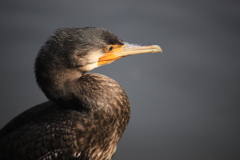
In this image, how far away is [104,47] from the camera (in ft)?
9.45

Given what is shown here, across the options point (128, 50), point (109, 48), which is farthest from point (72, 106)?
point (128, 50)

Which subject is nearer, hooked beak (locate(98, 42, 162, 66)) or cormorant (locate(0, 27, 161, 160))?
cormorant (locate(0, 27, 161, 160))

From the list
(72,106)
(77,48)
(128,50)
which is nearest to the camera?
(77,48)

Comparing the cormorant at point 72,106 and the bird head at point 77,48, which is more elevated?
the bird head at point 77,48

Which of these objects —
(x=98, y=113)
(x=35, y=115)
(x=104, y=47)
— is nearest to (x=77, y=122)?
(x=98, y=113)

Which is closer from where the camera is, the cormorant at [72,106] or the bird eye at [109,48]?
the cormorant at [72,106]

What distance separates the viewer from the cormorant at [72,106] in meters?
2.75

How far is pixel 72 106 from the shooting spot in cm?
288

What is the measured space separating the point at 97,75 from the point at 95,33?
0.46 metres

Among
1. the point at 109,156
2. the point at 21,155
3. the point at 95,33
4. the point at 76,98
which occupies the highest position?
the point at 95,33

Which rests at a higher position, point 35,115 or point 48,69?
point 48,69

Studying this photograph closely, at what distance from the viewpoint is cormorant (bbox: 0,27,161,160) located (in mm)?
2750

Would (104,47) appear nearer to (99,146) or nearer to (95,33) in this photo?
(95,33)

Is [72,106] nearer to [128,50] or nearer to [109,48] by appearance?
[109,48]
